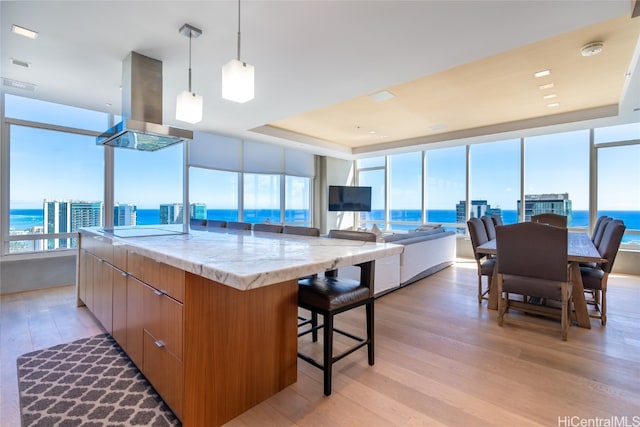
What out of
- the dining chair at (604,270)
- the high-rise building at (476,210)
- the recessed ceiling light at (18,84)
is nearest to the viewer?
the dining chair at (604,270)

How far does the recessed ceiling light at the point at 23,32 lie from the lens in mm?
2307

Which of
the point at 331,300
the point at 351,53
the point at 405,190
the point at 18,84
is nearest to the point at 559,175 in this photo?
→ the point at 405,190

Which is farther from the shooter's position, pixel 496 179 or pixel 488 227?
pixel 496 179

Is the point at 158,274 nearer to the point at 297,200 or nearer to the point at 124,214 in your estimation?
the point at 124,214

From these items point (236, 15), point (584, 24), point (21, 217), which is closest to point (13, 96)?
point (21, 217)

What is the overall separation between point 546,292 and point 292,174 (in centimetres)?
584

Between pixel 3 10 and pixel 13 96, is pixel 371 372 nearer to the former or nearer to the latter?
pixel 3 10

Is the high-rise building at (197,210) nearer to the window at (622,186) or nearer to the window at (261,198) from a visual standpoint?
the window at (261,198)

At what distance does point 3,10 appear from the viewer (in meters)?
2.12

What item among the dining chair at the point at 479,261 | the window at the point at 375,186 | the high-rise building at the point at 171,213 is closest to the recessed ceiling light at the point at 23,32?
the high-rise building at the point at 171,213

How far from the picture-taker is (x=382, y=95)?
13.6ft

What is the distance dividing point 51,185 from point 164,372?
162 inches

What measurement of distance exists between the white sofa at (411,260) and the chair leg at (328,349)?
1.89 m

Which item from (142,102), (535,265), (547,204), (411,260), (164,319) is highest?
(142,102)
